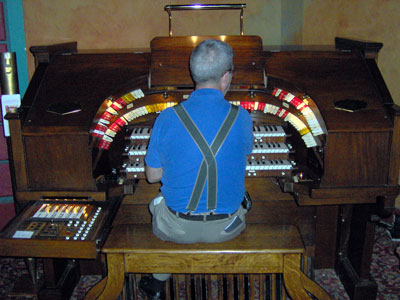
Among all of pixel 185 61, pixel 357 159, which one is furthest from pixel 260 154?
pixel 185 61

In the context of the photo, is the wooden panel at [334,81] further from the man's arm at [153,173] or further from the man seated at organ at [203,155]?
the man's arm at [153,173]

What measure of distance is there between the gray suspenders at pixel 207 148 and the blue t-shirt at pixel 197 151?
2 centimetres

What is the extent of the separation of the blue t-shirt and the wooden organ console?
0.47 metres

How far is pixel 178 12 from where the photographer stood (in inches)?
143

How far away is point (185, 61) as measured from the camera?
2561mm

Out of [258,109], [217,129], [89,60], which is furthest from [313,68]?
[89,60]

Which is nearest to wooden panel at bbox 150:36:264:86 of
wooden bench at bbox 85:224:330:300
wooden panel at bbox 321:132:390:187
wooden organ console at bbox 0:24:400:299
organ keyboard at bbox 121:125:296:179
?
wooden organ console at bbox 0:24:400:299

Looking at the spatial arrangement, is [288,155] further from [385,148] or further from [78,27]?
[78,27]

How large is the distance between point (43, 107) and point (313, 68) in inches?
62.4

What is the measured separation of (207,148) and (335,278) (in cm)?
188

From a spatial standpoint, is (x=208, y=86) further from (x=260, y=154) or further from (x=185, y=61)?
(x=260, y=154)

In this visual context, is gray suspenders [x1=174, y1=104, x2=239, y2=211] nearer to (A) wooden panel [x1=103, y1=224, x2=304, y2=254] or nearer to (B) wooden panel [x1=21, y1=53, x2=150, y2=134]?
(A) wooden panel [x1=103, y1=224, x2=304, y2=254]

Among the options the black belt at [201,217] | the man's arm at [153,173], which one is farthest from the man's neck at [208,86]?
the black belt at [201,217]

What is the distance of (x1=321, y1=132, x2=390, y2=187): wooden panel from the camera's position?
7.43ft
